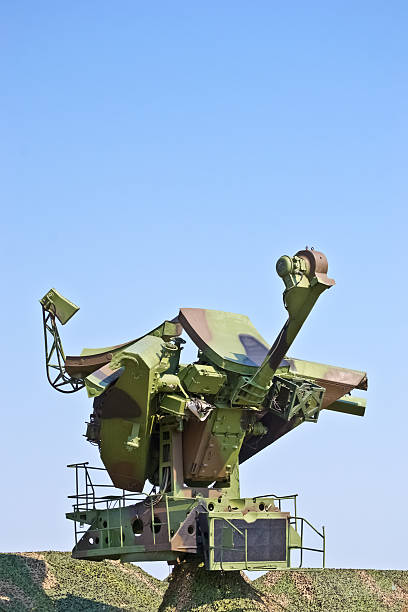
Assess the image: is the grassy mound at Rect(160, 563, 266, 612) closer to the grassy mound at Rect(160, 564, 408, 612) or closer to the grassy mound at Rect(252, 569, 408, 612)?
the grassy mound at Rect(160, 564, 408, 612)

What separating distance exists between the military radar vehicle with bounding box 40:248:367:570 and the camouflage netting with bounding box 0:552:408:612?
125 cm

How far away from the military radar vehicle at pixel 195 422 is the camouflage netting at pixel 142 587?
49.1 inches

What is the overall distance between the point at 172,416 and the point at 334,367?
468 centimetres

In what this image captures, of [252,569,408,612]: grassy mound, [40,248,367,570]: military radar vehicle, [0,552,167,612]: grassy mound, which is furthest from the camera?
[252,569,408,612]: grassy mound

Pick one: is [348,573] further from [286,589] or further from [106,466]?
[106,466]

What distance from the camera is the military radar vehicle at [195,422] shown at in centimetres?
2486

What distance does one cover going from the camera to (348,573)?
3266 centimetres

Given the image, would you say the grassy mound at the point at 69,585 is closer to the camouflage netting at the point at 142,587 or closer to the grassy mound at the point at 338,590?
the camouflage netting at the point at 142,587

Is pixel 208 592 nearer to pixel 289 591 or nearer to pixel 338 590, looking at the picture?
pixel 289 591

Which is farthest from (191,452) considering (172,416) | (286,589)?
(286,589)

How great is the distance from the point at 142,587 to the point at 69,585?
88.6 inches

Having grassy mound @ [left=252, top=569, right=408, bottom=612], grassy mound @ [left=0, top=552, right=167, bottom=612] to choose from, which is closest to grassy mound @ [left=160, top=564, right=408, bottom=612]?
grassy mound @ [left=252, top=569, right=408, bottom=612]

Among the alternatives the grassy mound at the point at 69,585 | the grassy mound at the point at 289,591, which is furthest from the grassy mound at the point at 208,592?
the grassy mound at the point at 69,585

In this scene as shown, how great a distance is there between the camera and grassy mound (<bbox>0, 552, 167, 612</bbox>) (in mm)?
28883
